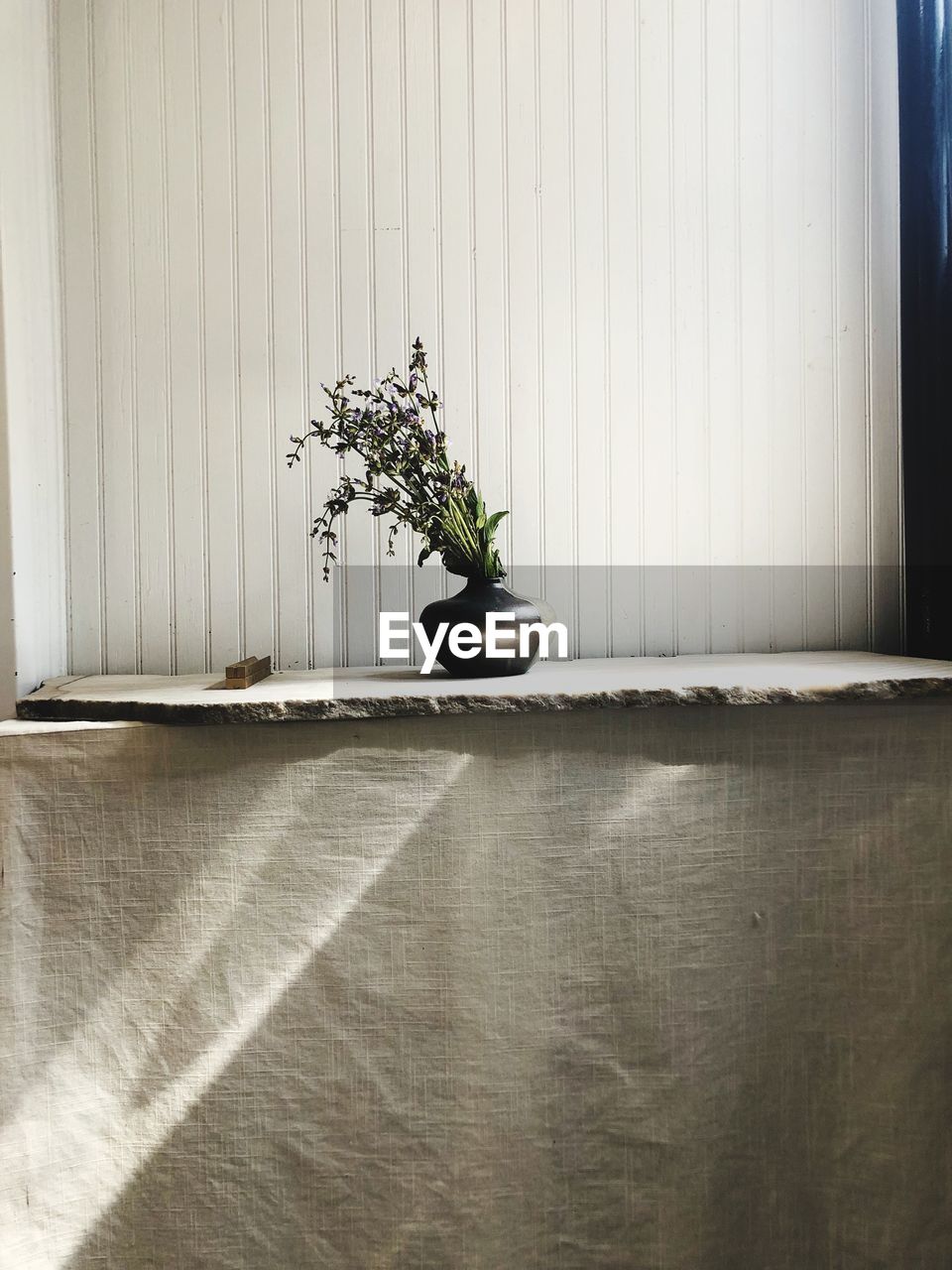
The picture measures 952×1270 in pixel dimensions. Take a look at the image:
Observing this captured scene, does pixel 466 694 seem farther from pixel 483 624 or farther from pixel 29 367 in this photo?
pixel 29 367

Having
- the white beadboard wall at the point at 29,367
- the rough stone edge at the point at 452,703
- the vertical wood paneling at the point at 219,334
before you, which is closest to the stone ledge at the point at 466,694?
the rough stone edge at the point at 452,703

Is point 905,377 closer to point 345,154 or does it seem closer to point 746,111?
point 746,111

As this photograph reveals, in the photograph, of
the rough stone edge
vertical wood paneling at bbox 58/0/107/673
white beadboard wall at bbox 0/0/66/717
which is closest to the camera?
the rough stone edge

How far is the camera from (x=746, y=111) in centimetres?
142

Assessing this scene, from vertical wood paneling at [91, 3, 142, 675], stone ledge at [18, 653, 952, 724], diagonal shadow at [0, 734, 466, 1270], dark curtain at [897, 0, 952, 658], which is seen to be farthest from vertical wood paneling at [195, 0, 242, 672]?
dark curtain at [897, 0, 952, 658]

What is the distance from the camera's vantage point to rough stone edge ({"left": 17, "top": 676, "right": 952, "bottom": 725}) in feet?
3.34

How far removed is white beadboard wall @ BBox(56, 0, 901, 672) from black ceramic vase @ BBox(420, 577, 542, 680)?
0.23 meters

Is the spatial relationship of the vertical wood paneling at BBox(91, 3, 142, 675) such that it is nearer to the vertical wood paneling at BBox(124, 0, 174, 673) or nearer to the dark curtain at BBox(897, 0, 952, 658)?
the vertical wood paneling at BBox(124, 0, 174, 673)

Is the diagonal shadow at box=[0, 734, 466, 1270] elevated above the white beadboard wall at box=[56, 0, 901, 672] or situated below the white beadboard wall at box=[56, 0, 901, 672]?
below

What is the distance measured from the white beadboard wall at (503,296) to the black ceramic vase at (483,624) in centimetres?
23

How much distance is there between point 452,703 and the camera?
1034 mm

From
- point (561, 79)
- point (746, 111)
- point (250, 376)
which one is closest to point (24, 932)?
point (250, 376)

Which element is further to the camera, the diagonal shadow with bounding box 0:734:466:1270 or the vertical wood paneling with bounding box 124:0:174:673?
the vertical wood paneling with bounding box 124:0:174:673

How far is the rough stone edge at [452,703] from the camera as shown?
1.02 m
